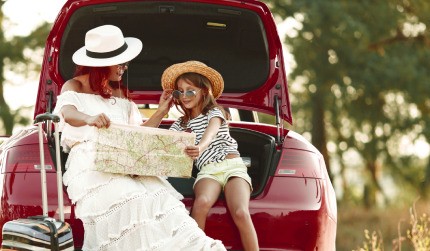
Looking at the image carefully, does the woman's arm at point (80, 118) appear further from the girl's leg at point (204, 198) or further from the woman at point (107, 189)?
the girl's leg at point (204, 198)

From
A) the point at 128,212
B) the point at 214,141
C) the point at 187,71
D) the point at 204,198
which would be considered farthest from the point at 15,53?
the point at 128,212

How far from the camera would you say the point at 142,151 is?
5.30 meters

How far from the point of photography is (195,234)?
520 cm

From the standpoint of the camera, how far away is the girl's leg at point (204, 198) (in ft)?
17.8

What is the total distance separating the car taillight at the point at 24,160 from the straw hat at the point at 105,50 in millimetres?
524

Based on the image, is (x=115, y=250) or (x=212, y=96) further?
(x=212, y=96)

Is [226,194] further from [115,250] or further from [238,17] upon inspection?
[238,17]

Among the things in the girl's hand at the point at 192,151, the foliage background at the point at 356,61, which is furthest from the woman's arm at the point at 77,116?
the foliage background at the point at 356,61

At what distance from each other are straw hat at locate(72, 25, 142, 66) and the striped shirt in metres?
0.55

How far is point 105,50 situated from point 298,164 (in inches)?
47.2

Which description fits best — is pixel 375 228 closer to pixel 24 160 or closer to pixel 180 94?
pixel 180 94

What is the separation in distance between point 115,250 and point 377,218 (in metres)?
11.3

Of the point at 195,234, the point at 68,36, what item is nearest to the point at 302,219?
the point at 195,234

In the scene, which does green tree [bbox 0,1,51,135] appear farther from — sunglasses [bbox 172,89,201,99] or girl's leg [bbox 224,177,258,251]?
girl's leg [bbox 224,177,258,251]
